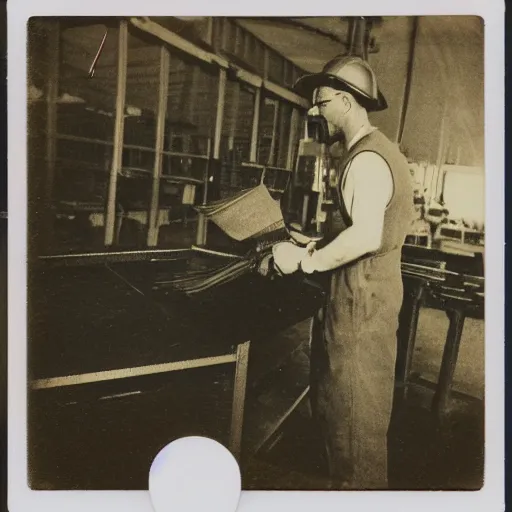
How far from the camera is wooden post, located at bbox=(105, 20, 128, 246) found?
1072 millimetres

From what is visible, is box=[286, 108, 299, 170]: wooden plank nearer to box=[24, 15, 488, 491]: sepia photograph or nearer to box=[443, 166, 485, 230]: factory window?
box=[24, 15, 488, 491]: sepia photograph

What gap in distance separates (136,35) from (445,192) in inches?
23.2

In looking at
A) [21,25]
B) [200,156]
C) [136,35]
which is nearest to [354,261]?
[200,156]

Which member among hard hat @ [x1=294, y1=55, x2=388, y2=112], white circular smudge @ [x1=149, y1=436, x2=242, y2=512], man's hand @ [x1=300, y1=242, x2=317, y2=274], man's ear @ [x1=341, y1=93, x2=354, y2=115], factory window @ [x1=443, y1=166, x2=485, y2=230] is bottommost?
white circular smudge @ [x1=149, y1=436, x2=242, y2=512]

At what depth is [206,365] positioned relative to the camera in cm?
109

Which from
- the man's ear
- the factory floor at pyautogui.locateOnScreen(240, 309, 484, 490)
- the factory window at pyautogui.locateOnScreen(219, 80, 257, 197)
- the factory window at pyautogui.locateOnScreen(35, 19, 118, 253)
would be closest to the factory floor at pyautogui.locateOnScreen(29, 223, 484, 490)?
the factory floor at pyautogui.locateOnScreen(240, 309, 484, 490)

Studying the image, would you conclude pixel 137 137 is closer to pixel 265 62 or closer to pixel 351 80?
pixel 265 62

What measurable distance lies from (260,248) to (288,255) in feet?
0.16

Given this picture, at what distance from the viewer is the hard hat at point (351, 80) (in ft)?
3.55

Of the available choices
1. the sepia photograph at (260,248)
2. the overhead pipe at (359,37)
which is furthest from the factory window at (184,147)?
the overhead pipe at (359,37)

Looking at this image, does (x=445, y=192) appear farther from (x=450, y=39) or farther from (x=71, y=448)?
(x=71, y=448)

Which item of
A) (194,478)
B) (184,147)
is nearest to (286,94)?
(184,147)

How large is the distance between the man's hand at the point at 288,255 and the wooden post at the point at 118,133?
0.92 ft
